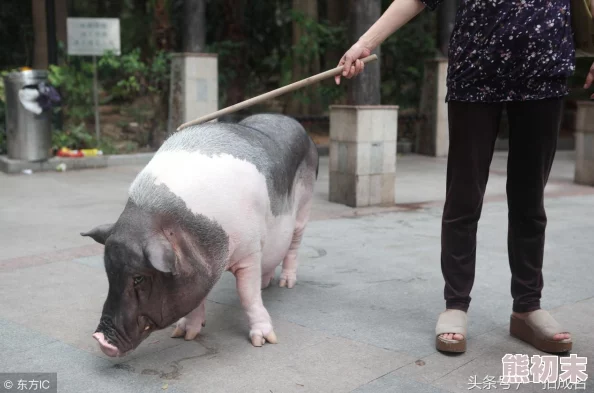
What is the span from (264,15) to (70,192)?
960 centimetres

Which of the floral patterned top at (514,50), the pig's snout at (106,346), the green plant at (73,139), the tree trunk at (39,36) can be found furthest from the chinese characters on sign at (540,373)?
the tree trunk at (39,36)

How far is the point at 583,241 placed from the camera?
570 centimetres

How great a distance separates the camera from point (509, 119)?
323cm

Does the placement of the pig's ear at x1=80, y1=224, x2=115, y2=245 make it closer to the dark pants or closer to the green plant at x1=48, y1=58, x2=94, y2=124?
Result: the dark pants

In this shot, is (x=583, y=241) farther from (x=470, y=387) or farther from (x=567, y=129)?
(x=567, y=129)

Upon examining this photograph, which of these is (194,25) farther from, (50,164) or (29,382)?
(29,382)

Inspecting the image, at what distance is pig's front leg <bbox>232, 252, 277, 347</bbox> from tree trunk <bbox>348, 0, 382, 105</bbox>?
4.38 metres

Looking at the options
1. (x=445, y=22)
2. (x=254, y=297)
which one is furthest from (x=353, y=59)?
(x=445, y=22)

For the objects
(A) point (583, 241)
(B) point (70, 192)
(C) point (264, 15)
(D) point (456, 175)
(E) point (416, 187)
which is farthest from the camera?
(C) point (264, 15)

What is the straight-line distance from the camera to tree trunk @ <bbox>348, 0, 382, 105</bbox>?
743 centimetres

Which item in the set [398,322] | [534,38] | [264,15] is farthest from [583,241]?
[264,15]

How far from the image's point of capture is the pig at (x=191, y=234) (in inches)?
114

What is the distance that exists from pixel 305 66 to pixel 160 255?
1154 centimetres

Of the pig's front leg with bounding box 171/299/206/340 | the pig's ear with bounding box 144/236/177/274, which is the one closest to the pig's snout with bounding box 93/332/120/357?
the pig's ear with bounding box 144/236/177/274
